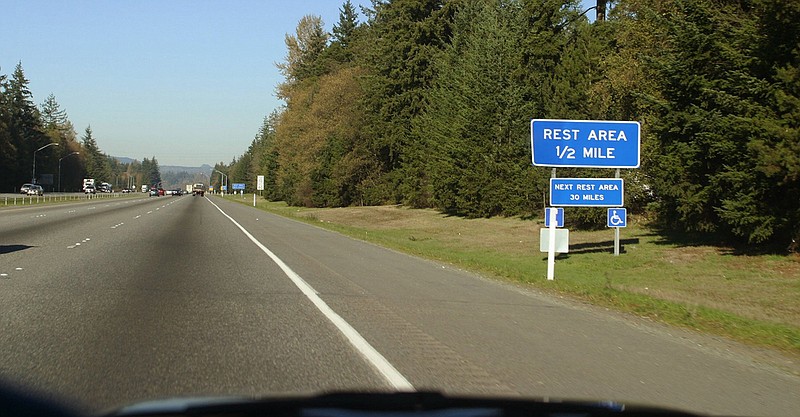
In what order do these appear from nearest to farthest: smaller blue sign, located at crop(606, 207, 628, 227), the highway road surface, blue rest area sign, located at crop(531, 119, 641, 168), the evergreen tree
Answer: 1. the highway road surface
2. blue rest area sign, located at crop(531, 119, 641, 168)
3. smaller blue sign, located at crop(606, 207, 628, 227)
4. the evergreen tree

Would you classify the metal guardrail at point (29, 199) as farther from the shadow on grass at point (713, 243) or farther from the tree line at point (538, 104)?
the shadow on grass at point (713, 243)

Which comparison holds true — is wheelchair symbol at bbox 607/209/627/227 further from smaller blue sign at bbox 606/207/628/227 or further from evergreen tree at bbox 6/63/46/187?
evergreen tree at bbox 6/63/46/187

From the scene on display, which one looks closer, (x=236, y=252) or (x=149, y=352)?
(x=149, y=352)

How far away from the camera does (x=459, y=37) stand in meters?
56.1

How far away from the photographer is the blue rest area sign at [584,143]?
19.5 meters

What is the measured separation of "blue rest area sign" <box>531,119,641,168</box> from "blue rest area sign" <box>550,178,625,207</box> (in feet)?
1.54

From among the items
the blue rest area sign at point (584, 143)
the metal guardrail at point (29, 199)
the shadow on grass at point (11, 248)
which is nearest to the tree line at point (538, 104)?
the blue rest area sign at point (584, 143)

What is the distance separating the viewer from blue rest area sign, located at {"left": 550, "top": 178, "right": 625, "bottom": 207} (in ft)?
64.9

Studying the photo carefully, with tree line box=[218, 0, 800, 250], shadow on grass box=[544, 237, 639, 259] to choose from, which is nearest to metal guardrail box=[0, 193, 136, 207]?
tree line box=[218, 0, 800, 250]

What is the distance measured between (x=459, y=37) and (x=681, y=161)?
35.2 metres

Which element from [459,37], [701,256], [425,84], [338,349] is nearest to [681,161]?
[701,256]

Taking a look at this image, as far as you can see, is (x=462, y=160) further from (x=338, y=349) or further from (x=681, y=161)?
(x=338, y=349)

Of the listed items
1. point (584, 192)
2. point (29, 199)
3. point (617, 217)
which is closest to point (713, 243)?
point (617, 217)

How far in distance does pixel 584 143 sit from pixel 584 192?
1.33 meters
